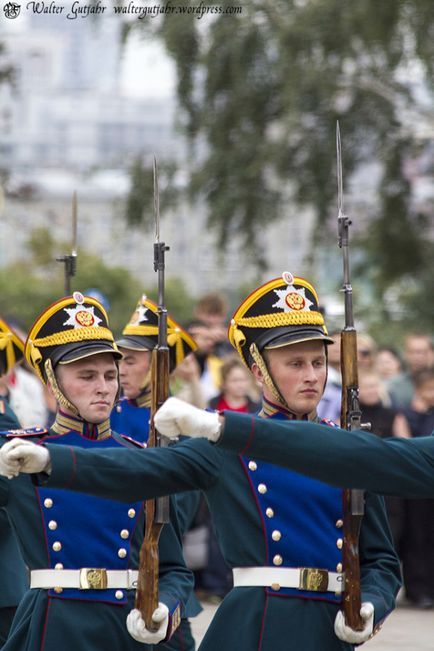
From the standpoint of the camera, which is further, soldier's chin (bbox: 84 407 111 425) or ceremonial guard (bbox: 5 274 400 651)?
soldier's chin (bbox: 84 407 111 425)

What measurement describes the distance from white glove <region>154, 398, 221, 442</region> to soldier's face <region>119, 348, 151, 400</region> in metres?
3.71

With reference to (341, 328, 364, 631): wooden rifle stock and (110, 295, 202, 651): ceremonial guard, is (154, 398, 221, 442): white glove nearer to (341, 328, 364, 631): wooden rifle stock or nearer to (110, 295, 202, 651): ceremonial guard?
(341, 328, 364, 631): wooden rifle stock

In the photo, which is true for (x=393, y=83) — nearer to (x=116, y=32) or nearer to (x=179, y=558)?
(x=116, y=32)

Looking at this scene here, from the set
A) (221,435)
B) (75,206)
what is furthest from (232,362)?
(221,435)

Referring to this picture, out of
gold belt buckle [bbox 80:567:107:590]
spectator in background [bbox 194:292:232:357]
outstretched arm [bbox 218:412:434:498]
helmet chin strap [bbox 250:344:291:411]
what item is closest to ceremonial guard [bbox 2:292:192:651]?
gold belt buckle [bbox 80:567:107:590]

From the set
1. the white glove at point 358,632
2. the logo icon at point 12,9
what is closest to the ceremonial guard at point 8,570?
the white glove at point 358,632

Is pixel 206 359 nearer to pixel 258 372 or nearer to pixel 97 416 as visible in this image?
pixel 97 416

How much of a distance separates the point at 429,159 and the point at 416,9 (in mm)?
3988

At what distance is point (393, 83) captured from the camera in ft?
70.2

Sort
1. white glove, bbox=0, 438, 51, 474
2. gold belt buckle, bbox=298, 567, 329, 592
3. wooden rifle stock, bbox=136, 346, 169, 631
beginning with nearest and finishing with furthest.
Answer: white glove, bbox=0, 438, 51, 474, gold belt buckle, bbox=298, 567, 329, 592, wooden rifle stock, bbox=136, 346, 169, 631

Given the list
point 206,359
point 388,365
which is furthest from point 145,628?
point 388,365

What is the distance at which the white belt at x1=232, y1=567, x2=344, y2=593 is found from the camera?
16.1 feet

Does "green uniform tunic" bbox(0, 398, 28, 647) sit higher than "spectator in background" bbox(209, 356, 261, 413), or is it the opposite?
"spectator in background" bbox(209, 356, 261, 413)

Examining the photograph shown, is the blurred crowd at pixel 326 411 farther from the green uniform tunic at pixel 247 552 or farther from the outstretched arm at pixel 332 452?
the outstretched arm at pixel 332 452
